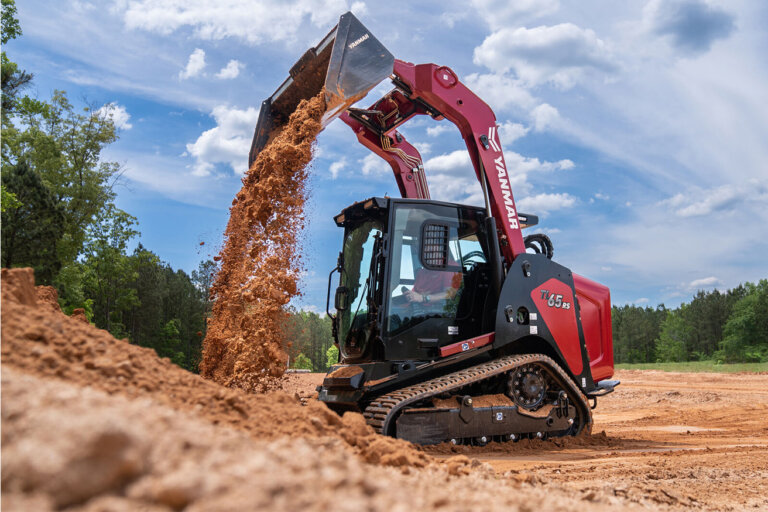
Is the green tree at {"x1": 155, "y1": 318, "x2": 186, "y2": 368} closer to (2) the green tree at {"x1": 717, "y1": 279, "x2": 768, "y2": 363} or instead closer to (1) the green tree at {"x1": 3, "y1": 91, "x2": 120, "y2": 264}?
(1) the green tree at {"x1": 3, "y1": 91, "x2": 120, "y2": 264}

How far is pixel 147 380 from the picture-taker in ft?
9.66

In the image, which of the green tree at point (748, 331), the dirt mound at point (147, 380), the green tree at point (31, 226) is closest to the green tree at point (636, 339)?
the green tree at point (748, 331)

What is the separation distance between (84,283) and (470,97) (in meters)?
27.6

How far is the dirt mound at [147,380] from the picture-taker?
274 cm

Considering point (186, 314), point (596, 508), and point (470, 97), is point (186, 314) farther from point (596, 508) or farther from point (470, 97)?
point (596, 508)

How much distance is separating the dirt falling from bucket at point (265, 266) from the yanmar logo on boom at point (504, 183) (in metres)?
2.33

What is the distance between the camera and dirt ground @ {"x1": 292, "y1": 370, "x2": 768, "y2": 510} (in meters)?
4.30

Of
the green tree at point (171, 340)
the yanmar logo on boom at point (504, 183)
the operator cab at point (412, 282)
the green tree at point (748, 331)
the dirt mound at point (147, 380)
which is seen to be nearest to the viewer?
the dirt mound at point (147, 380)

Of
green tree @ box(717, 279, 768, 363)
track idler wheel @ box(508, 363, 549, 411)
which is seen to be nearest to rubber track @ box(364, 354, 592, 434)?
track idler wheel @ box(508, 363, 549, 411)

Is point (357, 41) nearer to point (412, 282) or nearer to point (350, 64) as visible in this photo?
point (350, 64)

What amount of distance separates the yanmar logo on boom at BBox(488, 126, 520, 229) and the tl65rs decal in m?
0.95

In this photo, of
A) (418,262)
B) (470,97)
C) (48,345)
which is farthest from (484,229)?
(48,345)

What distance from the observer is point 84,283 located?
29719 mm

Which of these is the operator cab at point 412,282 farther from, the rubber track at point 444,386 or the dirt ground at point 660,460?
the dirt ground at point 660,460
